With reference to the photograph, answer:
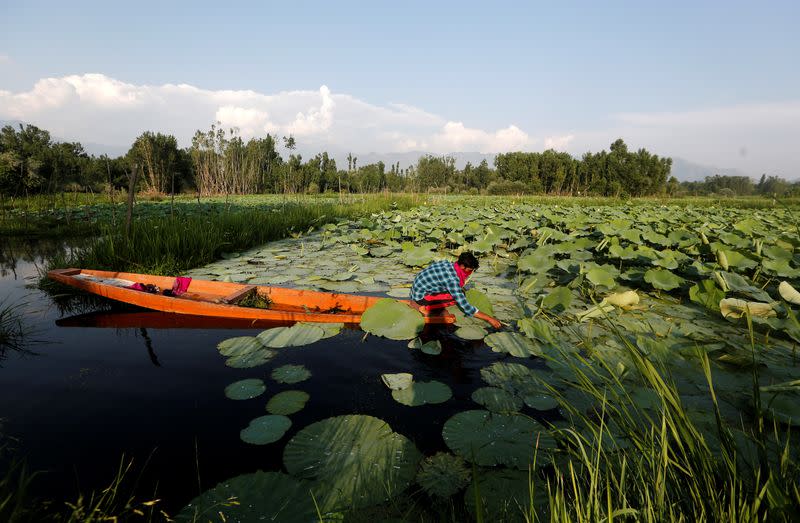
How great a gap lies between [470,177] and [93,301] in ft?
193

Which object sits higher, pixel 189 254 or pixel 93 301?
pixel 189 254

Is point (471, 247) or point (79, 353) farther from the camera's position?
point (471, 247)

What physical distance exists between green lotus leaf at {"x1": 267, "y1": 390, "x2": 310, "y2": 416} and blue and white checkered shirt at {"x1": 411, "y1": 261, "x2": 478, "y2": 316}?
1.53 meters

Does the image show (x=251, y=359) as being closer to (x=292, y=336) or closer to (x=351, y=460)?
(x=292, y=336)

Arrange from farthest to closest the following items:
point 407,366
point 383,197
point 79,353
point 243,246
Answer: point 383,197 < point 243,246 < point 79,353 < point 407,366

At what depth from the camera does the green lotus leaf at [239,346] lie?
3020 mm

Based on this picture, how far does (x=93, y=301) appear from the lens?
4.32 meters

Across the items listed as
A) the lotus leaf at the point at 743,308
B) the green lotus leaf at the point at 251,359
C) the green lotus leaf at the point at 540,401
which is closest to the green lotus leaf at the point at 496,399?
the green lotus leaf at the point at 540,401

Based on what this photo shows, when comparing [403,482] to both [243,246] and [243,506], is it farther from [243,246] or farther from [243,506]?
[243,246]

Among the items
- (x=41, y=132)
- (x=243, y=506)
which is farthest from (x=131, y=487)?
(x=41, y=132)

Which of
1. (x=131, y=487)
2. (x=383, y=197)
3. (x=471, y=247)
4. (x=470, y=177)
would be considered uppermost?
(x=470, y=177)

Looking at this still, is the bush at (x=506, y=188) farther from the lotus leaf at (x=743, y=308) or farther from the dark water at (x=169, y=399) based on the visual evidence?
the dark water at (x=169, y=399)

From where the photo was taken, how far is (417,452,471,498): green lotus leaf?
5.41 ft

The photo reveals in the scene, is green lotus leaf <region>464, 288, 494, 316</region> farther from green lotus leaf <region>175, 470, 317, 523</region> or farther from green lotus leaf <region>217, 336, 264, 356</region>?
green lotus leaf <region>175, 470, 317, 523</region>
